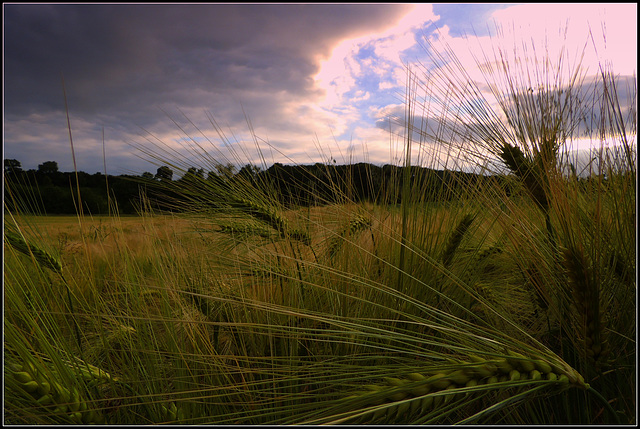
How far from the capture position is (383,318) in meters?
1.01

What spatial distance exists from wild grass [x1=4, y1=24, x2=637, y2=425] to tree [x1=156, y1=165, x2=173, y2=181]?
0.22 feet

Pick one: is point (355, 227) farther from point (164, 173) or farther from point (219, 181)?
point (164, 173)

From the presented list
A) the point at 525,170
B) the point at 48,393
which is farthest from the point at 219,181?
the point at 525,170

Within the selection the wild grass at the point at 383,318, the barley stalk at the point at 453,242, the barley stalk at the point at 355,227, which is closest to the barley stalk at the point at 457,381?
the wild grass at the point at 383,318

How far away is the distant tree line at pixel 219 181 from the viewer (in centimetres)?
145

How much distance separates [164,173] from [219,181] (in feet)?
0.86

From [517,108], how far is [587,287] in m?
0.72

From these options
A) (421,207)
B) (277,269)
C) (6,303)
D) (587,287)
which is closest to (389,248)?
(421,207)

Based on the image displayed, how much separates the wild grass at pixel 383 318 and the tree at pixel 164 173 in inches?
2.7

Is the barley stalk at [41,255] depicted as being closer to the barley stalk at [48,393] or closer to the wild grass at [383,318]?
the wild grass at [383,318]

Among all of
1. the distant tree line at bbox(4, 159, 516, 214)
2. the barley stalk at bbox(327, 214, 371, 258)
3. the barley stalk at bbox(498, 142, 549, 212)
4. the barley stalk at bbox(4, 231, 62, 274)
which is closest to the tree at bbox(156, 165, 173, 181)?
the distant tree line at bbox(4, 159, 516, 214)

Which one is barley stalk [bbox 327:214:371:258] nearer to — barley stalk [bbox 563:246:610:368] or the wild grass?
the wild grass

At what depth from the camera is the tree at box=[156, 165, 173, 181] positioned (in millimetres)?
1558

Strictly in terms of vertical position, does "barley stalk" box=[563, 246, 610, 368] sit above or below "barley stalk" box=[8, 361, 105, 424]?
above
